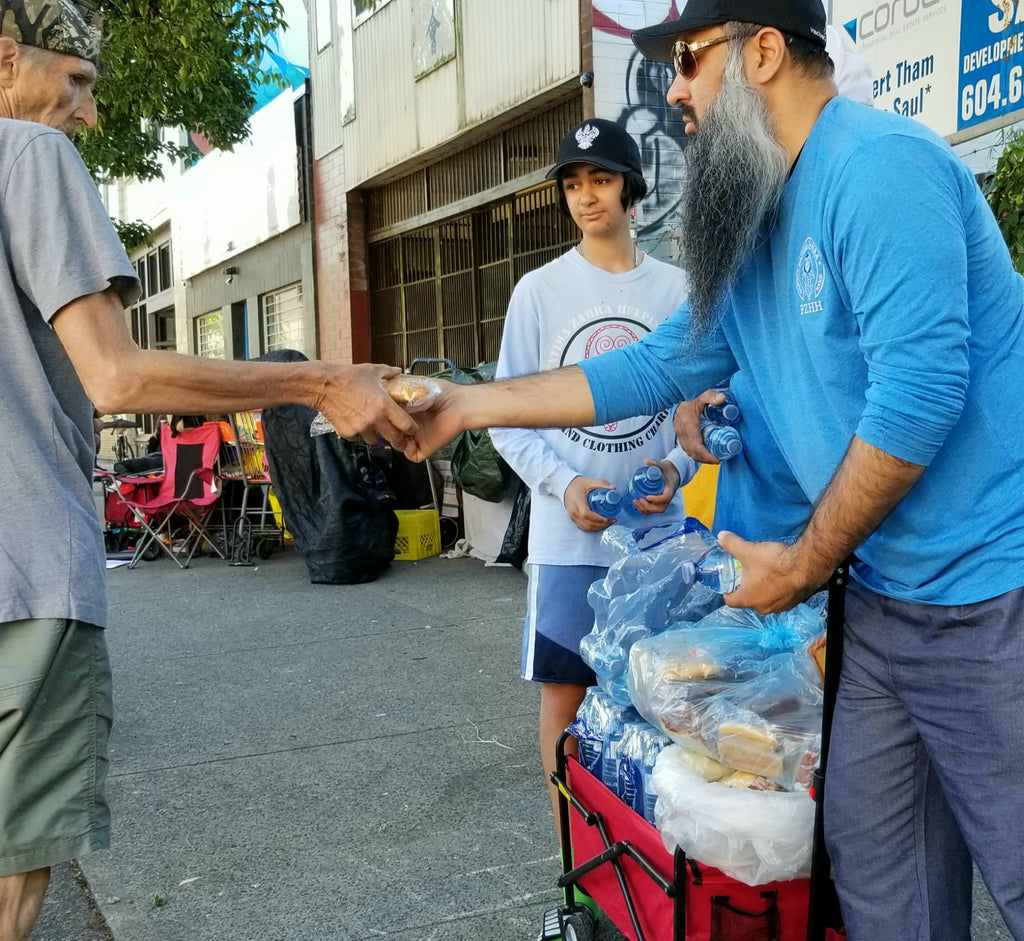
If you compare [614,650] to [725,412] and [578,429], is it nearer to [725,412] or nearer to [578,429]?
[725,412]

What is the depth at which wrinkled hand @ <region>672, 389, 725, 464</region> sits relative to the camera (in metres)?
2.39

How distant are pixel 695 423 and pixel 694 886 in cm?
100

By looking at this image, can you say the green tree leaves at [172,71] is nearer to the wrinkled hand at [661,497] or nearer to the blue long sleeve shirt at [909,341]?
the wrinkled hand at [661,497]

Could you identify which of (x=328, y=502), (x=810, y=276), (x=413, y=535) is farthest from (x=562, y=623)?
(x=413, y=535)

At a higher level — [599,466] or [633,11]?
[633,11]

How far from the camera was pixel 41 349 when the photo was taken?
2064 millimetres

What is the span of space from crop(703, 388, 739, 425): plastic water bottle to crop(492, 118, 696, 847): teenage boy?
0.50 metres

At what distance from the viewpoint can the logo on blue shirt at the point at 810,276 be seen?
168 cm

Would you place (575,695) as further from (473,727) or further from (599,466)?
(473,727)

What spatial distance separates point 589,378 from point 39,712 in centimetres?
131

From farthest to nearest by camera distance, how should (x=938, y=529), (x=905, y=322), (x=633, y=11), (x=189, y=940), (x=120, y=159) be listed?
(x=120, y=159), (x=633, y=11), (x=189, y=940), (x=938, y=529), (x=905, y=322)

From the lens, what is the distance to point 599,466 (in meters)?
2.99

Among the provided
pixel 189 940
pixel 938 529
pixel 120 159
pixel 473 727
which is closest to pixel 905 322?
pixel 938 529

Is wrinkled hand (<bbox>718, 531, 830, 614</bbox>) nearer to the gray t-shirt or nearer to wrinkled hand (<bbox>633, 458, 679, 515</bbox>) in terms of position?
wrinkled hand (<bbox>633, 458, 679, 515</bbox>)
